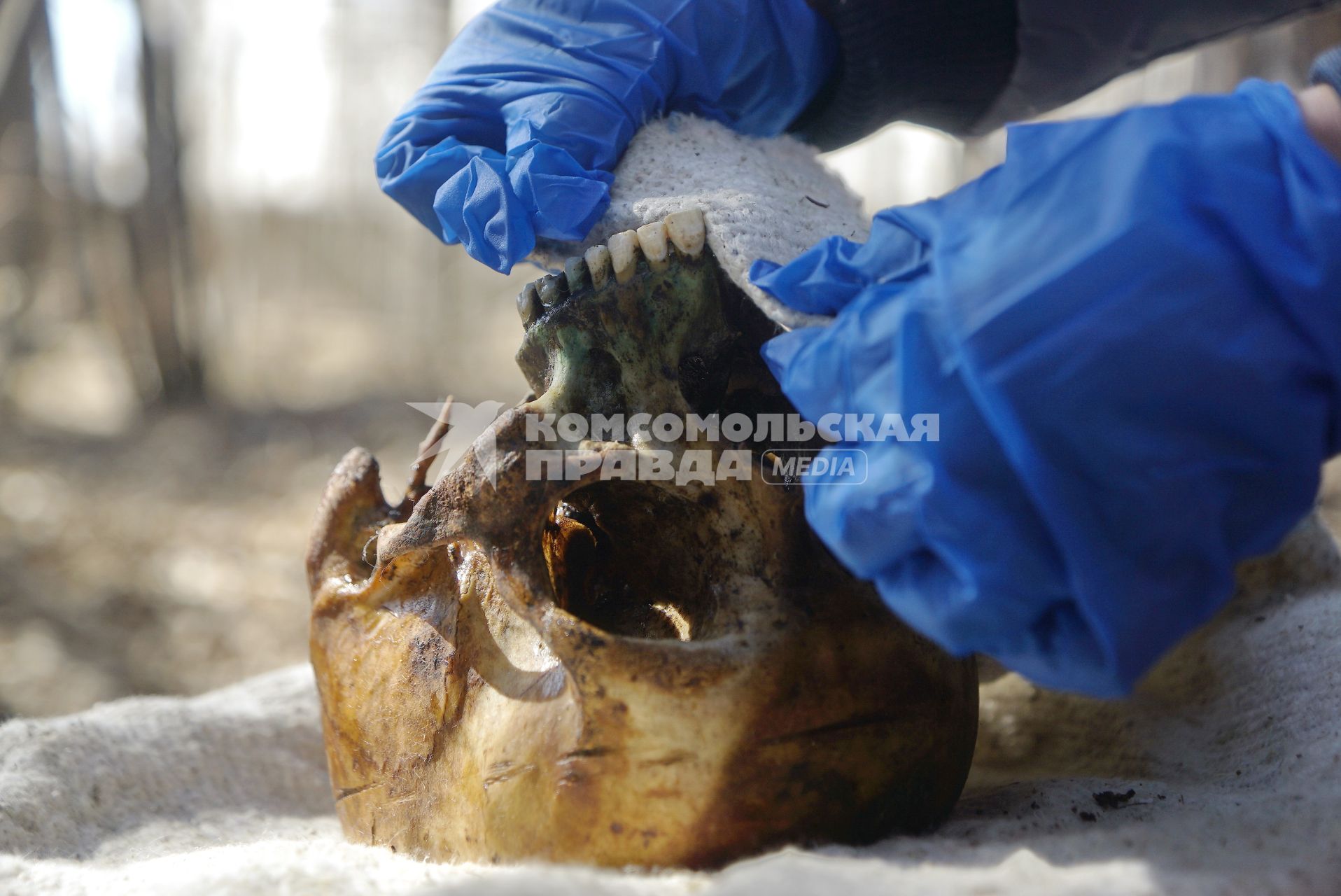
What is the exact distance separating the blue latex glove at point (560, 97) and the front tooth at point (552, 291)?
56mm

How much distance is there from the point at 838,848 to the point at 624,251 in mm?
812

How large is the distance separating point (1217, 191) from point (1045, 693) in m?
1.26

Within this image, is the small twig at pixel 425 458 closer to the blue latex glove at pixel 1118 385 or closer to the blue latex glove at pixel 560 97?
the blue latex glove at pixel 560 97

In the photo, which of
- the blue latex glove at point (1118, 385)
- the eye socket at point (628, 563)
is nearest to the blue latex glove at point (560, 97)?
the eye socket at point (628, 563)

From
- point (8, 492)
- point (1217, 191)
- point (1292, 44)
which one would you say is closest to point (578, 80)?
point (1217, 191)

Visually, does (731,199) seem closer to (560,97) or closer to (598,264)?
(598,264)

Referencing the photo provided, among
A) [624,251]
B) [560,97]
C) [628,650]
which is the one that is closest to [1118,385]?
[628,650]

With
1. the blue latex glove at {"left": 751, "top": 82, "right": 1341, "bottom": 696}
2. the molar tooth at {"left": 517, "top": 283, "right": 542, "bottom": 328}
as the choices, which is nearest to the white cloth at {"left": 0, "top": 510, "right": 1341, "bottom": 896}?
the blue latex glove at {"left": 751, "top": 82, "right": 1341, "bottom": 696}

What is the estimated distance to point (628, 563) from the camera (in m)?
1.48

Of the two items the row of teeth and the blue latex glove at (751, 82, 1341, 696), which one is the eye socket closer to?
the row of teeth

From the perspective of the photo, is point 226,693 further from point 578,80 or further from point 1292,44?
point 1292,44

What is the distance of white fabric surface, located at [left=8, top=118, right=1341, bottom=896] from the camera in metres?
1.01

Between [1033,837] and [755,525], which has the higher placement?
[755,525]

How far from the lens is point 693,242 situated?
137 centimetres
